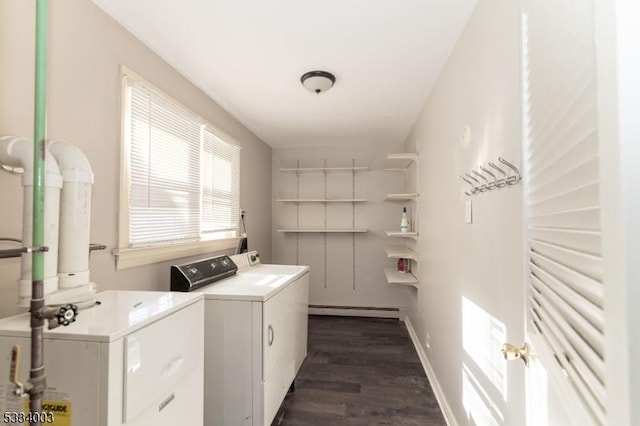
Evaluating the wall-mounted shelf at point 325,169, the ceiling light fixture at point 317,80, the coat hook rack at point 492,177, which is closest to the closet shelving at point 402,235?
the wall-mounted shelf at point 325,169

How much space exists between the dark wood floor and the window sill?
132cm

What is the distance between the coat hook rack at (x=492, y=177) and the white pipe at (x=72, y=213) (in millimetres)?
1581

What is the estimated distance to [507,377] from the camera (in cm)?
122

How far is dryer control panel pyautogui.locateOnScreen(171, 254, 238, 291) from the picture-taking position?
1877 millimetres

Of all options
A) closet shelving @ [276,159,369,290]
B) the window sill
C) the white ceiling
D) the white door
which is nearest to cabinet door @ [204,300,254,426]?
the window sill

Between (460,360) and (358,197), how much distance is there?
277cm

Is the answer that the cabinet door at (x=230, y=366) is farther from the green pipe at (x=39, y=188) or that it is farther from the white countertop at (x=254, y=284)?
the green pipe at (x=39, y=188)

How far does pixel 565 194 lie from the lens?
64 cm

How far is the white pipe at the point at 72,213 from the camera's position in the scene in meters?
1.12

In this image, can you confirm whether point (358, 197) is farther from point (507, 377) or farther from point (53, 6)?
point (53, 6)

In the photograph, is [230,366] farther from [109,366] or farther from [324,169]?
[324,169]

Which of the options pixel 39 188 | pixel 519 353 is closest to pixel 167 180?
pixel 39 188

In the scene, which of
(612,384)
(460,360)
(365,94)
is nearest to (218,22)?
(365,94)

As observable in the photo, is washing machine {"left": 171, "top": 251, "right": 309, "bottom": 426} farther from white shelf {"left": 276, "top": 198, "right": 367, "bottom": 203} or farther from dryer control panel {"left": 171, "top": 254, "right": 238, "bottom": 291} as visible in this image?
white shelf {"left": 276, "top": 198, "right": 367, "bottom": 203}
